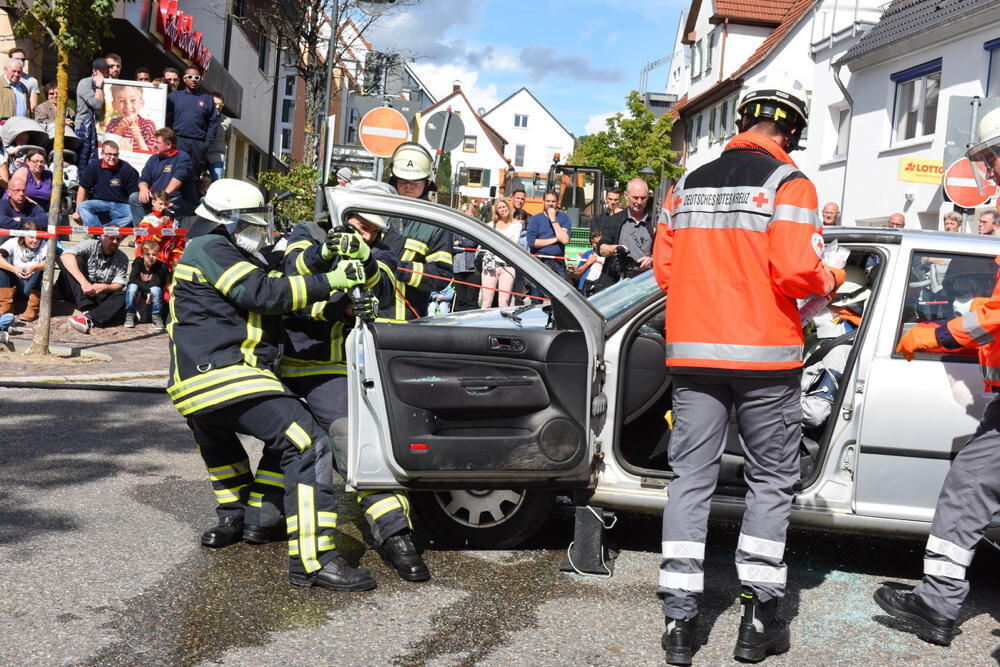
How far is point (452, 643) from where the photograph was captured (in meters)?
3.97

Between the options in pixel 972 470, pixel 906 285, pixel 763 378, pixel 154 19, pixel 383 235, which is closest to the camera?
pixel 763 378

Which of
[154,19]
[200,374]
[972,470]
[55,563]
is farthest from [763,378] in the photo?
[154,19]

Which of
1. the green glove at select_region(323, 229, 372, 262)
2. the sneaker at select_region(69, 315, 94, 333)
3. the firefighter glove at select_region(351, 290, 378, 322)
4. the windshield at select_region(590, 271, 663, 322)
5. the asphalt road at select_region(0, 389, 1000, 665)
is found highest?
the green glove at select_region(323, 229, 372, 262)

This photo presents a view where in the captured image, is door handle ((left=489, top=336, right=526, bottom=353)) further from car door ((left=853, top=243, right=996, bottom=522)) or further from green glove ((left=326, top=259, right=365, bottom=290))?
car door ((left=853, top=243, right=996, bottom=522))

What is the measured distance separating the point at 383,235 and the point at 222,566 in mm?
1893

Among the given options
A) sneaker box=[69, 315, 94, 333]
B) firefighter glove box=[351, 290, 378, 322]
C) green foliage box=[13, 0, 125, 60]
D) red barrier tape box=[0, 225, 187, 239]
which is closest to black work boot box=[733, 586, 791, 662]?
firefighter glove box=[351, 290, 378, 322]

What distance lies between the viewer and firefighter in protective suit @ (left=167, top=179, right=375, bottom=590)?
4.51 metres

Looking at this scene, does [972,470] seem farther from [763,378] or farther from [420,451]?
[420,451]

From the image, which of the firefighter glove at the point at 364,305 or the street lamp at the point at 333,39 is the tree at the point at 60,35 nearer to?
the street lamp at the point at 333,39

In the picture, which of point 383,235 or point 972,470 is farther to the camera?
point 383,235

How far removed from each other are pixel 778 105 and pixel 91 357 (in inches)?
326

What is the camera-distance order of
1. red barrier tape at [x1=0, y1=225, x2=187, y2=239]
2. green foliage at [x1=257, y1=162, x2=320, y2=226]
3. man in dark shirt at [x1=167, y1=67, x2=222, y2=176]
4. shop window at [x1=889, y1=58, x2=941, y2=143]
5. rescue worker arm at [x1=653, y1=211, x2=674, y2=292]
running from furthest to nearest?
1. shop window at [x1=889, y1=58, x2=941, y2=143]
2. green foliage at [x1=257, y1=162, x2=320, y2=226]
3. man in dark shirt at [x1=167, y1=67, x2=222, y2=176]
4. red barrier tape at [x1=0, y1=225, x2=187, y2=239]
5. rescue worker arm at [x1=653, y1=211, x2=674, y2=292]

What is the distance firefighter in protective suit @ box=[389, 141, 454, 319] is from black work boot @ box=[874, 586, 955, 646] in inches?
103

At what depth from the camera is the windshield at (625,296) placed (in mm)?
5020
